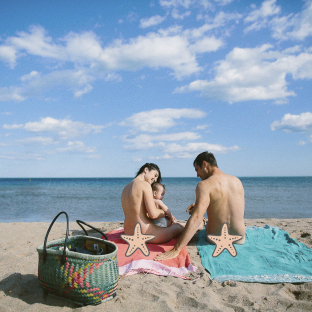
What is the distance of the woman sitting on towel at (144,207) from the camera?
4102mm

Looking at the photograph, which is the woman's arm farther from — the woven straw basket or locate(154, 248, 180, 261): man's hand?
the woven straw basket

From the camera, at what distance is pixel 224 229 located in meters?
3.95

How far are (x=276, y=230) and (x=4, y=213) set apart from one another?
1001 cm

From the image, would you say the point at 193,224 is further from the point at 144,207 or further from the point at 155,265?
the point at 144,207

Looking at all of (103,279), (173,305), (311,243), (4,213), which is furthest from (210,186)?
(4,213)

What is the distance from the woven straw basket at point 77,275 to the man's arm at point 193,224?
1250 millimetres

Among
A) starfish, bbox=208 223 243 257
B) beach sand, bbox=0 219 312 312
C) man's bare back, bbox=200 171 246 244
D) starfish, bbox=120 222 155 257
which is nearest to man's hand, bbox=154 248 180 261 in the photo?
starfish, bbox=120 222 155 257

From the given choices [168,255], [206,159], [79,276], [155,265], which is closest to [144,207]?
[168,255]

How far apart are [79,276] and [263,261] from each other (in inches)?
105

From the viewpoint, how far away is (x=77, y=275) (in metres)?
2.43

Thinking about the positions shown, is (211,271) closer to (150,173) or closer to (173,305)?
(173,305)

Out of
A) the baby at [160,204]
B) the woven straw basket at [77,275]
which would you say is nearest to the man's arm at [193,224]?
the baby at [160,204]

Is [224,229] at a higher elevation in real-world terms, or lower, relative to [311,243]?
higher

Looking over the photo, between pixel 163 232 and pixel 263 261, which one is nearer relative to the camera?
pixel 263 261
